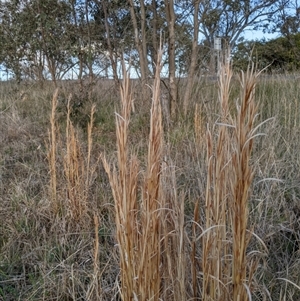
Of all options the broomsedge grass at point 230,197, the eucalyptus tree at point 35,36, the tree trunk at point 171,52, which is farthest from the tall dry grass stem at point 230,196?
the eucalyptus tree at point 35,36

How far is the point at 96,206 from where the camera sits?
7.50ft

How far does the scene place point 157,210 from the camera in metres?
1.02

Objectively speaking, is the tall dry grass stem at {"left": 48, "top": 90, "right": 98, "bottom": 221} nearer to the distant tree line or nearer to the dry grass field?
the dry grass field

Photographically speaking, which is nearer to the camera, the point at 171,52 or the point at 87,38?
the point at 171,52

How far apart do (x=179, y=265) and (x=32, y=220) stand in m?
1.38

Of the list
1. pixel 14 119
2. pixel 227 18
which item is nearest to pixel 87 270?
pixel 14 119

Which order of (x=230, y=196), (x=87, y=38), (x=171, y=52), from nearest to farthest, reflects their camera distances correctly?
(x=230, y=196) → (x=171, y=52) → (x=87, y=38)

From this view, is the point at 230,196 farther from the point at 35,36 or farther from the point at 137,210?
the point at 35,36

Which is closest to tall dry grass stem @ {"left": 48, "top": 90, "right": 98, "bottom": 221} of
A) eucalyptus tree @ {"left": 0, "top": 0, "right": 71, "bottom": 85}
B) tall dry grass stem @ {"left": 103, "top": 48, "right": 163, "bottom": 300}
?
tall dry grass stem @ {"left": 103, "top": 48, "right": 163, "bottom": 300}

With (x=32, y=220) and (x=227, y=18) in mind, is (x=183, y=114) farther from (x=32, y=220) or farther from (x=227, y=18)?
(x=227, y=18)

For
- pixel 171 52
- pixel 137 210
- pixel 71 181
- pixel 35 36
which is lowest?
pixel 71 181

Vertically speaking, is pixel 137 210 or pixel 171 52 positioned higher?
pixel 171 52

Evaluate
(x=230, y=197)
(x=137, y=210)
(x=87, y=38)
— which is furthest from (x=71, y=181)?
(x=87, y=38)

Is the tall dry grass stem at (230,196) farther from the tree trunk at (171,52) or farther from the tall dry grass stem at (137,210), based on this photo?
the tree trunk at (171,52)
